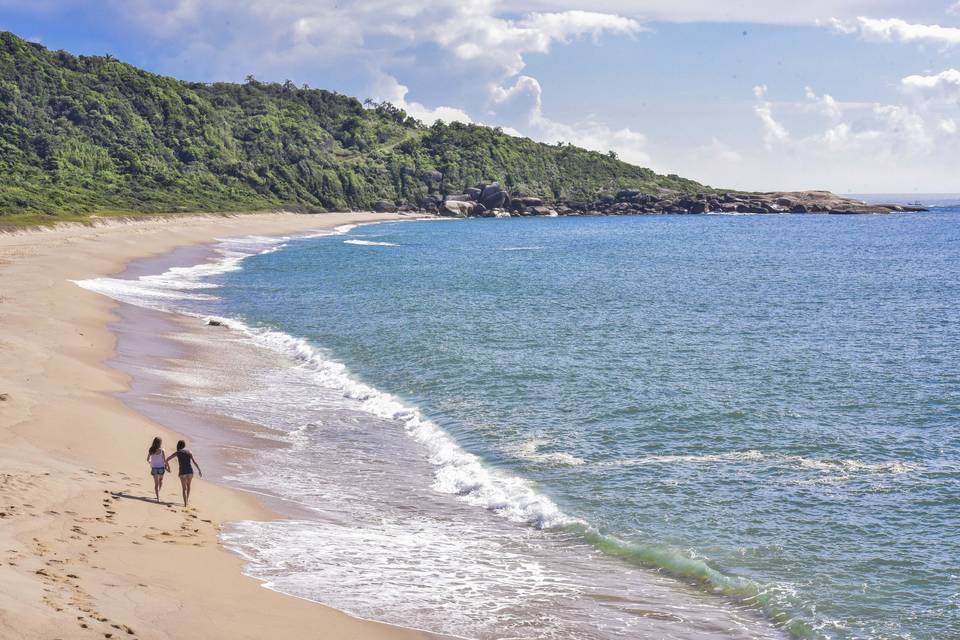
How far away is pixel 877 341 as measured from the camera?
36250mm

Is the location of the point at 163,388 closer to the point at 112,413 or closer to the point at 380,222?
the point at 112,413

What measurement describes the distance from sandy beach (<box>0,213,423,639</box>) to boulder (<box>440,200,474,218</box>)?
539 feet

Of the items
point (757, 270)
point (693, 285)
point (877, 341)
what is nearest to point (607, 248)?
point (757, 270)

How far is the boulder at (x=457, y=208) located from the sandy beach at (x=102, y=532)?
164413mm

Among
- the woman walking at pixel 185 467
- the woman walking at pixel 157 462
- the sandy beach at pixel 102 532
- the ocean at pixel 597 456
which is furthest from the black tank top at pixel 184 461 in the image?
the ocean at pixel 597 456

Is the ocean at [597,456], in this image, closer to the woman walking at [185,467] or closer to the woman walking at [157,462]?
the woman walking at [185,467]

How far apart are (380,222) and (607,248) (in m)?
78.1

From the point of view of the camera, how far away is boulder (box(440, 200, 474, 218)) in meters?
193

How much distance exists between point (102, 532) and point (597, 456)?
38.2 feet

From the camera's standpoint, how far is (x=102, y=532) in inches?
567

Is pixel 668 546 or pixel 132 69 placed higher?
pixel 132 69

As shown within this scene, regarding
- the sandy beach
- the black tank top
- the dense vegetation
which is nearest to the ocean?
the sandy beach

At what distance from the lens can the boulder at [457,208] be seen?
192750mm

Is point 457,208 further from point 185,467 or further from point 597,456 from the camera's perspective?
point 185,467
